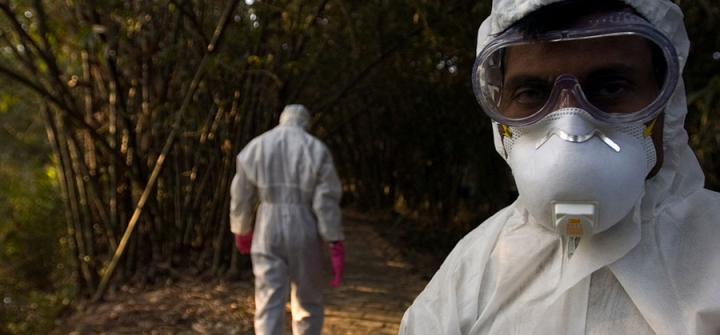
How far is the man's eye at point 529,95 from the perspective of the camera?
41.2 inches

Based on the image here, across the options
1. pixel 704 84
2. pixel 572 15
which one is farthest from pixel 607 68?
pixel 704 84

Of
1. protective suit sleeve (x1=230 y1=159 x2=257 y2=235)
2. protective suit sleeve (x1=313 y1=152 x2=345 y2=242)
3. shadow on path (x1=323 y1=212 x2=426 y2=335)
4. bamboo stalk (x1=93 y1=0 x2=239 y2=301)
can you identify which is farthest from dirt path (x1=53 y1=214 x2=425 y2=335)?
protective suit sleeve (x1=313 y1=152 x2=345 y2=242)

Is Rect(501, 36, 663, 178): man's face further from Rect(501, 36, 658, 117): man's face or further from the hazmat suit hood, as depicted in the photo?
the hazmat suit hood

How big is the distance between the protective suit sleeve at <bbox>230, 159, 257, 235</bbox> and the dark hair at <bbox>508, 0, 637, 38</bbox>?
289cm

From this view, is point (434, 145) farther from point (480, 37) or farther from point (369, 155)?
point (480, 37)

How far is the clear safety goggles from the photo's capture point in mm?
959

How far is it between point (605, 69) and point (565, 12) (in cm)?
12

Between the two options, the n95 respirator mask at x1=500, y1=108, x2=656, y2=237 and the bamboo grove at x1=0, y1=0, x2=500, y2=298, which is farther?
the bamboo grove at x1=0, y1=0, x2=500, y2=298

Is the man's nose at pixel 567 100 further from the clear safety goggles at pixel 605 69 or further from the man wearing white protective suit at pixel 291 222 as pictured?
the man wearing white protective suit at pixel 291 222

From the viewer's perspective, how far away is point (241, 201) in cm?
369

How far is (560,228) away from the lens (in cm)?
95

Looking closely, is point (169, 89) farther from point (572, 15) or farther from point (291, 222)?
point (572, 15)

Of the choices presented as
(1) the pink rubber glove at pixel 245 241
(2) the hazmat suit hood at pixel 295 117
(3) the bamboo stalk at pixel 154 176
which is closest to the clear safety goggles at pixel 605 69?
(2) the hazmat suit hood at pixel 295 117

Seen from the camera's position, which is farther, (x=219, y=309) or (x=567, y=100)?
(x=219, y=309)
